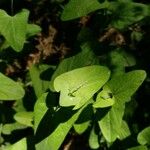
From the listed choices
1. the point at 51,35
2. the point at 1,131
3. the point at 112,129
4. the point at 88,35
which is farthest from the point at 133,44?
the point at 1,131

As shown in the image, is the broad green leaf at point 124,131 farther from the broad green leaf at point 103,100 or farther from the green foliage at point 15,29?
the green foliage at point 15,29

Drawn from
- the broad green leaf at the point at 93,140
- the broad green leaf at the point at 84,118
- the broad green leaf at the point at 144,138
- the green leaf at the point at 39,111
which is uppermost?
the green leaf at the point at 39,111

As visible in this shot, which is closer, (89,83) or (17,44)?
(89,83)

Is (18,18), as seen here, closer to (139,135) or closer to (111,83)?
(111,83)

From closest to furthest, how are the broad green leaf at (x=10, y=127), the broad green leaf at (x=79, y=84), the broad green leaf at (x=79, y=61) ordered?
the broad green leaf at (x=79, y=84) → the broad green leaf at (x=79, y=61) → the broad green leaf at (x=10, y=127)

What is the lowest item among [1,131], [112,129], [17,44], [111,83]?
[1,131]

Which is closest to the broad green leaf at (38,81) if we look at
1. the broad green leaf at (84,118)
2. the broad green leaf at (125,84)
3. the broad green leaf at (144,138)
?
the broad green leaf at (84,118)
